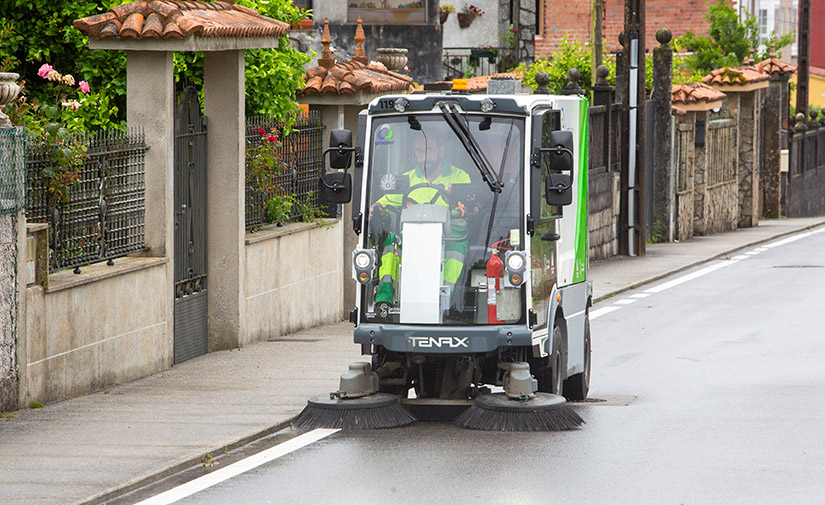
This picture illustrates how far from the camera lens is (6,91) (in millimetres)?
11414

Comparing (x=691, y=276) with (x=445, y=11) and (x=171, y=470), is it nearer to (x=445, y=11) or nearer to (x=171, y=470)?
(x=445, y=11)

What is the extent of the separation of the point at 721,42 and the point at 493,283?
42203 mm

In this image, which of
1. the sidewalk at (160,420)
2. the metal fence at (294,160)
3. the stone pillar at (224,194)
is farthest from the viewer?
the metal fence at (294,160)

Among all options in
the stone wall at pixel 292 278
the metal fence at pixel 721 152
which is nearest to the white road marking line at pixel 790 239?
the metal fence at pixel 721 152

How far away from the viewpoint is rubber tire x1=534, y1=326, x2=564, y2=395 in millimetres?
11930

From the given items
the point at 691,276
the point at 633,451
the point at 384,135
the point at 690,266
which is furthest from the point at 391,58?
the point at 633,451

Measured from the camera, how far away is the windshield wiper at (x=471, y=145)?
11.4 m

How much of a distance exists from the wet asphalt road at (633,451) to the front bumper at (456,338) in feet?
1.94

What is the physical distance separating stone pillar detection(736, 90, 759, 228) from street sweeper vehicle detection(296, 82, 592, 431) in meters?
28.0

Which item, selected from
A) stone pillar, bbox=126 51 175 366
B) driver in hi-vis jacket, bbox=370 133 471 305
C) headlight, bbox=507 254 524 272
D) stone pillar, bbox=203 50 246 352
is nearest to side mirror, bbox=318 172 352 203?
driver in hi-vis jacket, bbox=370 133 471 305

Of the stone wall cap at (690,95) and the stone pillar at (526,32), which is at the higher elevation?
the stone pillar at (526,32)

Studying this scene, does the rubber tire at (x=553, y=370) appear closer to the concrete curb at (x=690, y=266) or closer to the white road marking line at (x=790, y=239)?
the concrete curb at (x=690, y=266)

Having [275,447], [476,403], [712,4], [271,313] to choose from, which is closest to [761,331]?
[271,313]

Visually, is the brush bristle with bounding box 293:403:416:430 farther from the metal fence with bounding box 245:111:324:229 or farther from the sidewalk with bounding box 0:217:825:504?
the metal fence with bounding box 245:111:324:229
